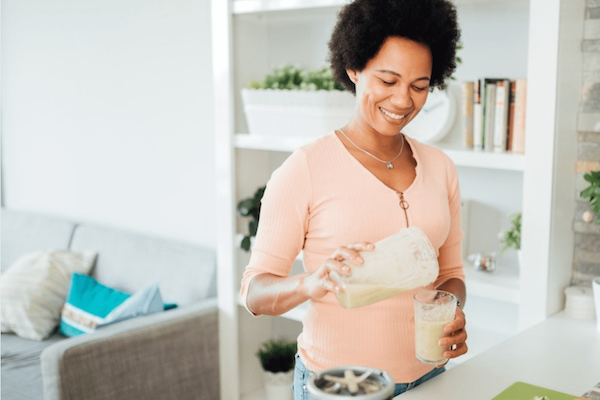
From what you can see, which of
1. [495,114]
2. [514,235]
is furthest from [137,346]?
[495,114]

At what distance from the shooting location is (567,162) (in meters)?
2.01

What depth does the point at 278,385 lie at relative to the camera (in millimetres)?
2842

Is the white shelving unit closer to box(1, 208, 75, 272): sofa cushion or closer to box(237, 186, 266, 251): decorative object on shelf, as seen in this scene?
box(237, 186, 266, 251): decorative object on shelf

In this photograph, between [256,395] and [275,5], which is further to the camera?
[256,395]

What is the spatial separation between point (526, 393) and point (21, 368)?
91.5 inches

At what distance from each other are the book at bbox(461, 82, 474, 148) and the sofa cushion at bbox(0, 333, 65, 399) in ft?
6.13

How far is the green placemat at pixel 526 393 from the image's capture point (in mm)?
1404

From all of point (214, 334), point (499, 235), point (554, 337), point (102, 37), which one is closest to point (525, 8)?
point (499, 235)

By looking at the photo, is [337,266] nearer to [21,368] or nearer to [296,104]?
[296,104]

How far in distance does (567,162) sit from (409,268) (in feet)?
3.20

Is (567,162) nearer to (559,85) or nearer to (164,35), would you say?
(559,85)

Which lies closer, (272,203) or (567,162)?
(272,203)

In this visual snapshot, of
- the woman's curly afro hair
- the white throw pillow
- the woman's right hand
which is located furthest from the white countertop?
the white throw pillow

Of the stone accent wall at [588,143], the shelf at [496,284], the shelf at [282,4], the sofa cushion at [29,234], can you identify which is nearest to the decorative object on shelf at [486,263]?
the shelf at [496,284]
